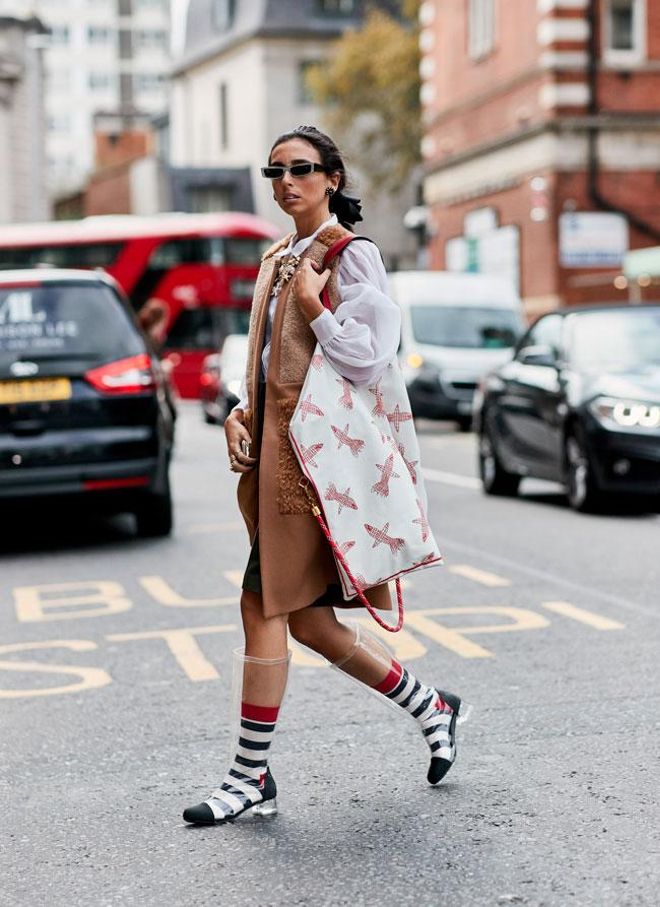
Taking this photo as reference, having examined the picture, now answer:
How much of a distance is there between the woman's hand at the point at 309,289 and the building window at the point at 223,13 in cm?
6082

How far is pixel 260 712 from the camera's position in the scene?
4.61 m

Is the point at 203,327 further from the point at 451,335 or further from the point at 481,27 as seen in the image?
the point at 451,335

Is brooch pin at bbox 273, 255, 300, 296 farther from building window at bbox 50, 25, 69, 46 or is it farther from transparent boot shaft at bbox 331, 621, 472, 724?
building window at bbox 50, 25, 69, 46

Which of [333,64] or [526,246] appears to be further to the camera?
[333,64]

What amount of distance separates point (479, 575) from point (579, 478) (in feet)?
10.9

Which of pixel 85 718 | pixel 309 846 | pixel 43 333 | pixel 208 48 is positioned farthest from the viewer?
pixel 208 48

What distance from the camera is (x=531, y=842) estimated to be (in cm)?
435

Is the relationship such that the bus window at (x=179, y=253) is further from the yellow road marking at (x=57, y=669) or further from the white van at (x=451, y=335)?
the yellow road marking at (x=57, y=669)

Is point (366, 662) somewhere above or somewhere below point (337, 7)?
below

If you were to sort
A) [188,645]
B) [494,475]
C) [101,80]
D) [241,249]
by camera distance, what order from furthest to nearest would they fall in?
[101,80] < [241,249] < [494,475] < [188,645]

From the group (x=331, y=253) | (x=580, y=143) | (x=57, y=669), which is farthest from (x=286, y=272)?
(x=580, y=143)

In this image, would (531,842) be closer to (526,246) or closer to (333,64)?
(526,246)

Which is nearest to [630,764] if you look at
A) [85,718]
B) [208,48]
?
[85,718]

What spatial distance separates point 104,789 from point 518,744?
4.33 ft
